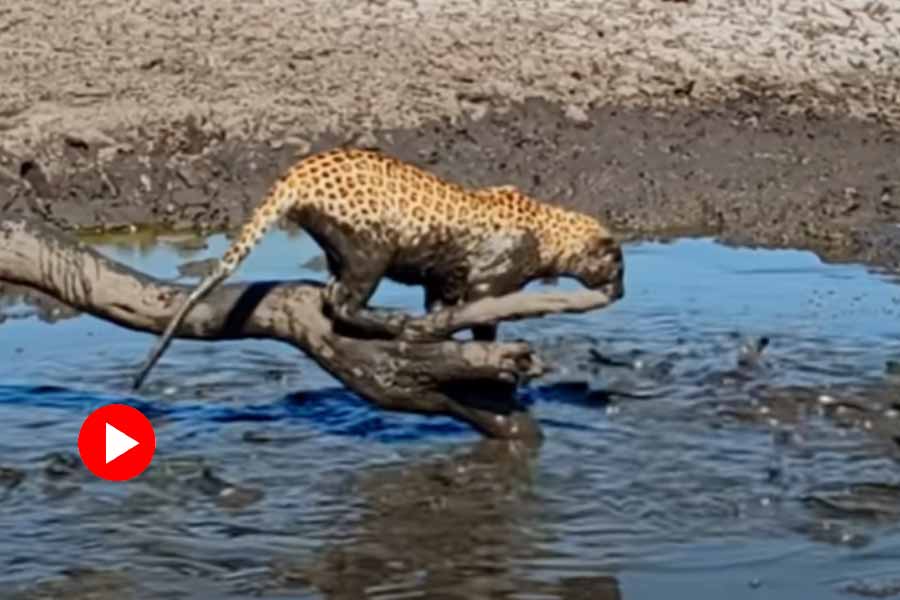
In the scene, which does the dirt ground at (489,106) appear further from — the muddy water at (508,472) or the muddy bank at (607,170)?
the muddy water at (508,472)

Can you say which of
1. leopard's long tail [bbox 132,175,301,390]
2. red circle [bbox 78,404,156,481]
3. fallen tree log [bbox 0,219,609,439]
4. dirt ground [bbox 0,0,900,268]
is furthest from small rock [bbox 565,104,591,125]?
leopard's long tail [bbox 132,175,301,390]

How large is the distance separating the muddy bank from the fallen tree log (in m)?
4.49

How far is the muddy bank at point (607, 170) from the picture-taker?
47.1ft

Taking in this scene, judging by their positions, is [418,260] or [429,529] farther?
[418,260]

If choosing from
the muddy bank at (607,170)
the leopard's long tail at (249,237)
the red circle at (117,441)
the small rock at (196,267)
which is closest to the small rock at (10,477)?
the red circle at (117,441)

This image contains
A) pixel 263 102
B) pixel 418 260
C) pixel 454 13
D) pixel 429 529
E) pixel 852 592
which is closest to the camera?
pixel 852 592

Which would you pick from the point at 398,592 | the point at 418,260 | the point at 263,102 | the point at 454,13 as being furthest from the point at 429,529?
the point at 454,13

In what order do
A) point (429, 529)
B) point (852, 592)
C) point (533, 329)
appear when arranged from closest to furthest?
point (852, 592)
point (429, 529)
point (533, 329)

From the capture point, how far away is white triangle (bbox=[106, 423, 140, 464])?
960 cm

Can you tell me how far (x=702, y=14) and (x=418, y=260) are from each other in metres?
8.93

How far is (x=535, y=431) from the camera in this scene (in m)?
9.62

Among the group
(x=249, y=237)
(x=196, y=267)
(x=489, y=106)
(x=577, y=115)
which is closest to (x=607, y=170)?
(x=577, y=115)

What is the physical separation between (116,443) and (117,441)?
2cm

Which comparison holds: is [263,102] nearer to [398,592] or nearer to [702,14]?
[702,14]
